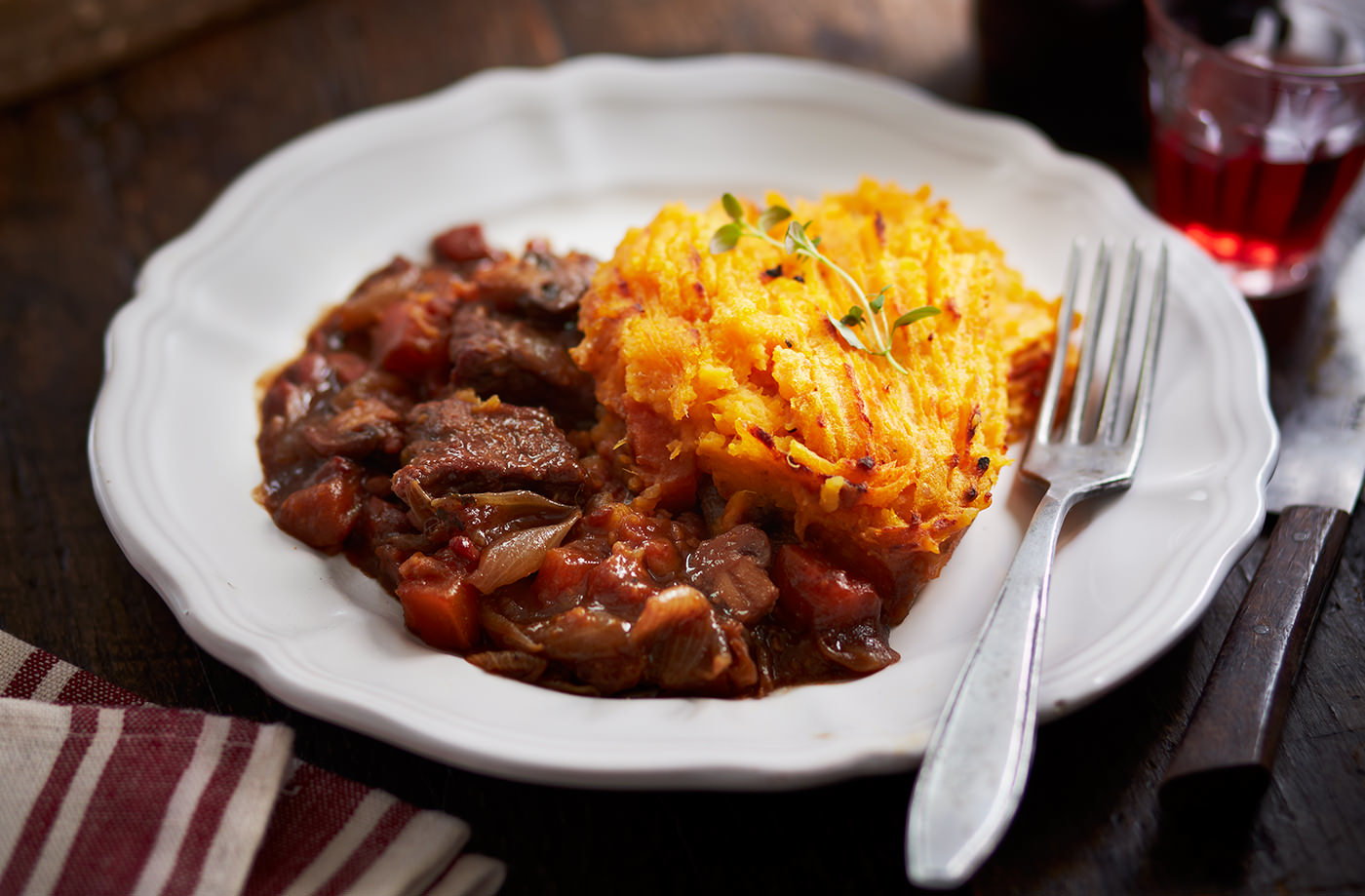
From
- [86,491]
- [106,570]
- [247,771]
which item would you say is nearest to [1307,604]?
[247,771]

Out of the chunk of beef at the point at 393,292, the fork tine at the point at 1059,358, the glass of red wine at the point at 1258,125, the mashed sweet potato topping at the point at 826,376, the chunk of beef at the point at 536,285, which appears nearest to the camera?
the mashed sweet potato topping at the point at 826,376

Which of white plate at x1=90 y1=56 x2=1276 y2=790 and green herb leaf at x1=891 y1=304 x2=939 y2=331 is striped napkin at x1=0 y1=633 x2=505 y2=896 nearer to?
white plate at x1=90 y1=56 x2=1276 y2=790

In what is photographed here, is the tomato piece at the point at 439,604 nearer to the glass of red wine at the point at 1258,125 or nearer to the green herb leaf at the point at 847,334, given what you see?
the green herb leaf at the point at 847,334

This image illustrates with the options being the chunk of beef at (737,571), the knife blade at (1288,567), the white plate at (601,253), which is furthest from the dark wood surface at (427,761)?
the chunk of beef at (737,571)

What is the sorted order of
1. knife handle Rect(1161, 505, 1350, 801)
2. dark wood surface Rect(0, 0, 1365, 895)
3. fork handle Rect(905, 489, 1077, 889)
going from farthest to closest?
dark wood surface Rect(0, 0, 1365, 895), knife handle Rect(1161, 505, 1350, 801), fork handle Rect(905, 489, 1077, 889)

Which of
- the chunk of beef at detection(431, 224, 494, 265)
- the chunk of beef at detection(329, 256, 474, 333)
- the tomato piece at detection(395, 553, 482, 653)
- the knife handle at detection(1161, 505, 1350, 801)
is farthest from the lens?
the chunk of beef at detection(431, 224, 494, 265)

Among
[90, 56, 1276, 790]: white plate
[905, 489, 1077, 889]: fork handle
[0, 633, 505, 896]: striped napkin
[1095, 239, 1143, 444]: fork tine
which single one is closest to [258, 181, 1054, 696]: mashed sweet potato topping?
[90, 56, 1276, 790]: white plate

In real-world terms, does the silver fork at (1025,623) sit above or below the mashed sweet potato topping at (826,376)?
below
